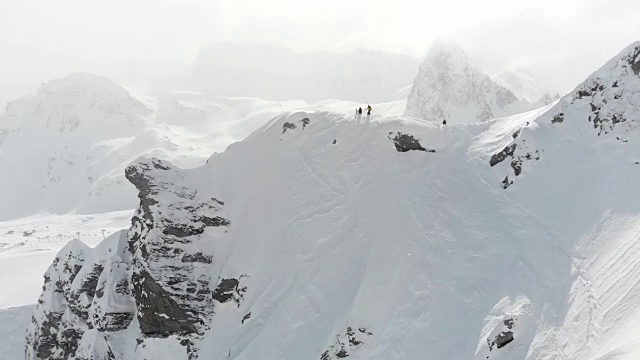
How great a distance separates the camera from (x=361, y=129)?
52.2 m

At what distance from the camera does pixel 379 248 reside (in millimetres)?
43375

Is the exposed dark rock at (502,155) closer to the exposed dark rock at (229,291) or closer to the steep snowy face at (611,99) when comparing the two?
the steep snowy face at (611,99)

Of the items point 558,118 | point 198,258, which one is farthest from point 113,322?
point 558,118

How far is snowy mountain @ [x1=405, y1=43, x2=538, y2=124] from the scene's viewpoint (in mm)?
141000

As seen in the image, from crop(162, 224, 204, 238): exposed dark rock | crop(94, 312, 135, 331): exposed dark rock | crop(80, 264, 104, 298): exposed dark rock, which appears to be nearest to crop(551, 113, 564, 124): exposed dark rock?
crop(162, 224, 204, 238): exposed dark rock

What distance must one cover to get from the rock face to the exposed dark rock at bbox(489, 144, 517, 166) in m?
24.6

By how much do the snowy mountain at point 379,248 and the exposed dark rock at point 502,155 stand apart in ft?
0.38

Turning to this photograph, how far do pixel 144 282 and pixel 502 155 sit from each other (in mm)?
32936

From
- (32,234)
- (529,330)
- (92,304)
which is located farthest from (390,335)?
(32,234)

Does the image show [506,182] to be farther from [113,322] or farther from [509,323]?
[113,322]

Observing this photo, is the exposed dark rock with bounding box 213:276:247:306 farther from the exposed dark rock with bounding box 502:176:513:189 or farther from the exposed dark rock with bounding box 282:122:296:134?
the exposed dark rock with bounding box 502:176:513:189

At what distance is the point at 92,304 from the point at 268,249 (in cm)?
1776

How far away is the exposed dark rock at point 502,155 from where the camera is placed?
149 feet

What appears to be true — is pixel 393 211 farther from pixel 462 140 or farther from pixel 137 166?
pixel 137 166
